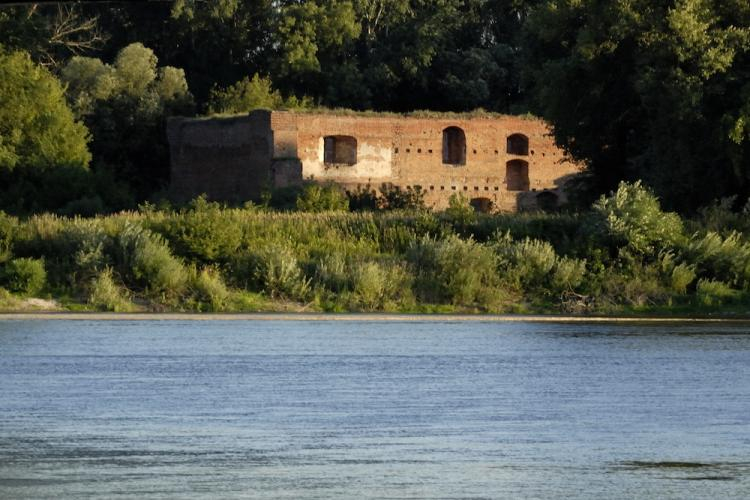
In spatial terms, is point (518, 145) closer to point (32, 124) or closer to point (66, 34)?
point (32, 124)

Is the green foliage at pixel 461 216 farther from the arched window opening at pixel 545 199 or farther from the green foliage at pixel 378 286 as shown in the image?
the arched window opening at pixel 545 199

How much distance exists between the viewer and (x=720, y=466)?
44.8ft

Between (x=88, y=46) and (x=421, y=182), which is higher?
(x=88, y=46)

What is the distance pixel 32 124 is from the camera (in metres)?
60.1

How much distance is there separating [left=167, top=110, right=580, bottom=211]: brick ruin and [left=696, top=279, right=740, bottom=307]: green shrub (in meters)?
26.5

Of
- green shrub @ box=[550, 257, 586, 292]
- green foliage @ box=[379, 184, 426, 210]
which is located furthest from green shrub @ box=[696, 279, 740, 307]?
green foliage @ box=[379, 184, 426, 210]

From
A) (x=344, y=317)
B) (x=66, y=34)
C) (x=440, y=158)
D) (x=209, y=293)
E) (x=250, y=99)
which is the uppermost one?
(x=66, y=34)

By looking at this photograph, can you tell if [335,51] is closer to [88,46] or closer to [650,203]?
[88,46]

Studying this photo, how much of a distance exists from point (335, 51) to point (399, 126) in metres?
12.9

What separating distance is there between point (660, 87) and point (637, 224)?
5.47 m

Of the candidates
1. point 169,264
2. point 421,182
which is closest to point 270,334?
point 169,264

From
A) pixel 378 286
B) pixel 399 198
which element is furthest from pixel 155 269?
pixel 399 198

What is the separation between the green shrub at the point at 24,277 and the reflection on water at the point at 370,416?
575 cm

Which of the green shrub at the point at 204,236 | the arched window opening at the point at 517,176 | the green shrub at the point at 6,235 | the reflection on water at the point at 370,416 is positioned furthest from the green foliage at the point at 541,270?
the arched window opening at the point at 517,176
